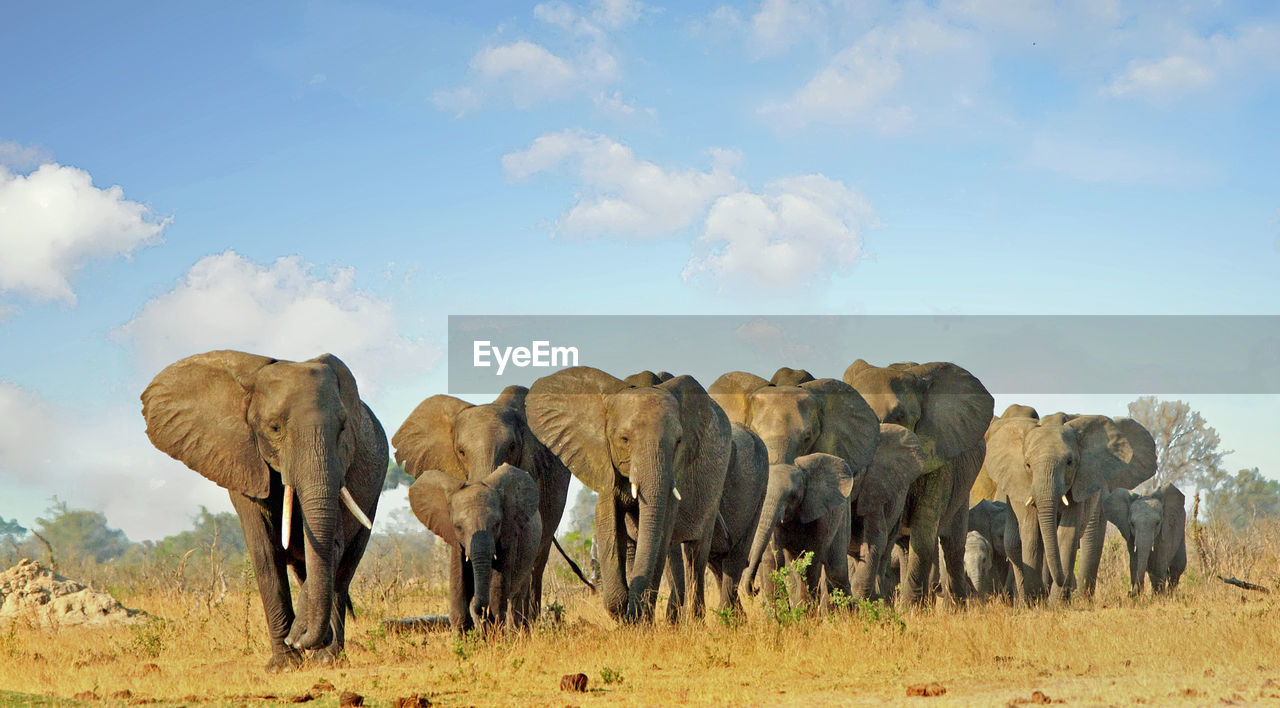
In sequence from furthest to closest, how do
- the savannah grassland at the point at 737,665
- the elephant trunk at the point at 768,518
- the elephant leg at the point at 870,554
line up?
the elephant leg at the point at 870,554, the elephant trunk at the point at 768,518, the savannah grassland at the point at 737,665

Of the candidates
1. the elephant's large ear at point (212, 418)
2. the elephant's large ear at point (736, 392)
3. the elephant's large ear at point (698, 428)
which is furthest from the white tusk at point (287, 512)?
the elephant's large ear at point (736, 392)

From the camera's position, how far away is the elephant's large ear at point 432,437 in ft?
50.6

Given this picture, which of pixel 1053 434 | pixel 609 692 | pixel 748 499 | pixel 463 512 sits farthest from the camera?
pixel 1053 434

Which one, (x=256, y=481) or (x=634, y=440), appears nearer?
(x=256, y=481)

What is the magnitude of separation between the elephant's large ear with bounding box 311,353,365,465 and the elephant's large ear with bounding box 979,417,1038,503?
40.8ft

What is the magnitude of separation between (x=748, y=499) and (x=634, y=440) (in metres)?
2.09

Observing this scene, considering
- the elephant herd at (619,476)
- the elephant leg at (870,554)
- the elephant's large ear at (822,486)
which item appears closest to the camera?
the elephant herd at (619,476)

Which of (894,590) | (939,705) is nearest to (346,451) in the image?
(939,705)

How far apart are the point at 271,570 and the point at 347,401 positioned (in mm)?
1636

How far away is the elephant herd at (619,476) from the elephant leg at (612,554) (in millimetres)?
20

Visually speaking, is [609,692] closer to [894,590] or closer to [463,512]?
[463,512]

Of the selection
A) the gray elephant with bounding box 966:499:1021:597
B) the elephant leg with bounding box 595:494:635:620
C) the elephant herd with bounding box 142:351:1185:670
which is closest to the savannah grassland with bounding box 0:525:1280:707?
the elephant leg with bounding box 595:494:635:620

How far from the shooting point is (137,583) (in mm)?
24812

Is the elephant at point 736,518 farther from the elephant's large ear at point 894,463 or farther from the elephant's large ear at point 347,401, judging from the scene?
the elephant's large ear at point 347,401
